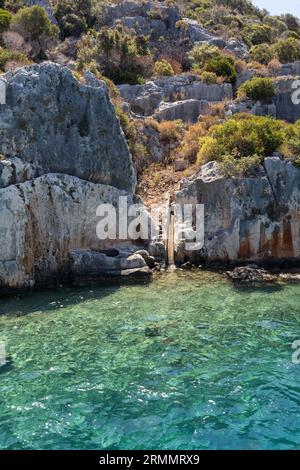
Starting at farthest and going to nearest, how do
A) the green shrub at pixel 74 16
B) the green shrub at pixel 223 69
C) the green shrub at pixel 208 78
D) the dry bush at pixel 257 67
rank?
the green shrub at pixel 74 16 < the dry bush at pixel 257 67 < the green shrub at pixel 223 69 < the green shrub at pixel 208 78

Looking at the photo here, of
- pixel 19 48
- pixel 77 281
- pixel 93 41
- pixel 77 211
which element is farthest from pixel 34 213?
pixel 93 41

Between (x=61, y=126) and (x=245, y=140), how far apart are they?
958 centimetres

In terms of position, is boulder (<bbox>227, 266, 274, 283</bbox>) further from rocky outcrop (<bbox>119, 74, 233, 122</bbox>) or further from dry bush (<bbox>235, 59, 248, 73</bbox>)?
dry bush (<bbox>235, 59, 248, 73</bbox>)

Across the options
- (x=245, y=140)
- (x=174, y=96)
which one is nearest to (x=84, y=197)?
(x=245, y=140)

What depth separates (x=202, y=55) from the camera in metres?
43.8

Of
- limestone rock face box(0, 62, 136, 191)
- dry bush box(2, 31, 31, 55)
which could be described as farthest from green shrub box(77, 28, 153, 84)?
limestone rock face box(0, 62, 136, 191)

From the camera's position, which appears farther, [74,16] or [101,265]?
[74,16]

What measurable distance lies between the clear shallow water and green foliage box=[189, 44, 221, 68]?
31.2m

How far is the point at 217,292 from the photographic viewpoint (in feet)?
60.6

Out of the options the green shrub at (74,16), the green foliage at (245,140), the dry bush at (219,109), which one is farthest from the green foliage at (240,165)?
the green shrub at (74,16)

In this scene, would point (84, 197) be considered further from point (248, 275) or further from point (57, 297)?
point (248, 275)

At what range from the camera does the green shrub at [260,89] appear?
35.5 metres

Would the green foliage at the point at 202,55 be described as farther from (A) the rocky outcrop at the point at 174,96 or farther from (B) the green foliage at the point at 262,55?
(A) the rocky outcrop at the point at 174,96

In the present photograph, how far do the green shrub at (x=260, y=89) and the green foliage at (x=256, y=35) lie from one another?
832 inches
